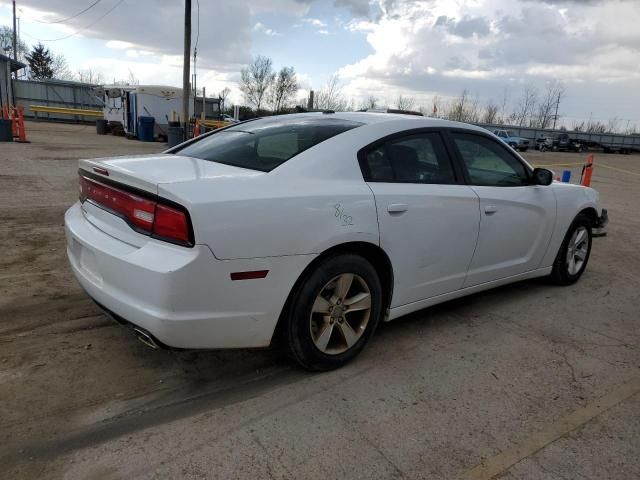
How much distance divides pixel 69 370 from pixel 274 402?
1.25 metres

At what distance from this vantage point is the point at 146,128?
23.8 meters

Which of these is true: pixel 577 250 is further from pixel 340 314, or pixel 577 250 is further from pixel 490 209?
pixel 340 314

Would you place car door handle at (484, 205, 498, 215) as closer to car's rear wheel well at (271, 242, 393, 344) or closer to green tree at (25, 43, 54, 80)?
car's rear wheel well at (271, 242, 393, 344)

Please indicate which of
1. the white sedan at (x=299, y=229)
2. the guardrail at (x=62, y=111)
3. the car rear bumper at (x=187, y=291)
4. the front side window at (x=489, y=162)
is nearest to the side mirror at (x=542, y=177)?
the front side window at (x=489, y=162)

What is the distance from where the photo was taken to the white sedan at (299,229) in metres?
2.49

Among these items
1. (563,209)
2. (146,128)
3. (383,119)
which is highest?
(383,119)

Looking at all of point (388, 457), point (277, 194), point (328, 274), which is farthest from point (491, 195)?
point (388, 457)

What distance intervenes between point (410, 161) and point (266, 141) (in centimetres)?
99

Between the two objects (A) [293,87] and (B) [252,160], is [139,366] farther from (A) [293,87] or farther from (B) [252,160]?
(A) [293,87]

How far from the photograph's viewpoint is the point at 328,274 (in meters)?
2.89

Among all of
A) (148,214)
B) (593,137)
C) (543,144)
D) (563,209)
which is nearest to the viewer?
(148,214)

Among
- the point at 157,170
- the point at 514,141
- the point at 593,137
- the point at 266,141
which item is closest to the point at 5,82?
the point at 514,141

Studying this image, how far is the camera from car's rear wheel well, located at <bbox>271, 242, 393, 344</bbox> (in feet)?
9.31

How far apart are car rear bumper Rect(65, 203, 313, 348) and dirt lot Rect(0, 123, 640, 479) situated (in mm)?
447
